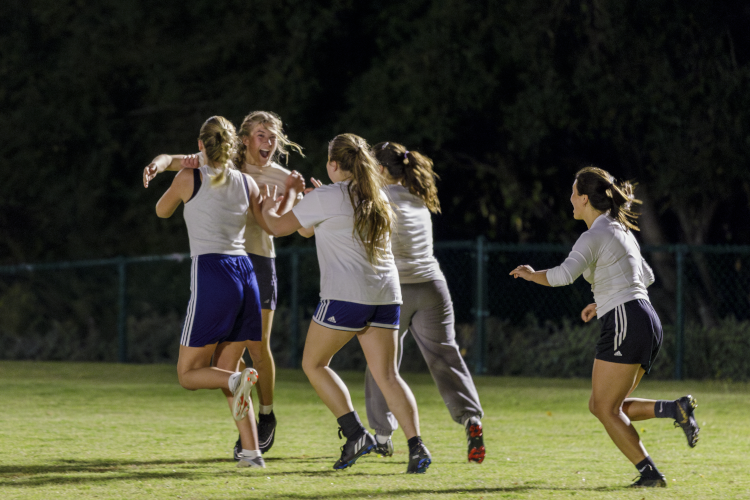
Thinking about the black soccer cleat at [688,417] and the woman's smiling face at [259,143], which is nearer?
the black soccer cleat at [688,417]

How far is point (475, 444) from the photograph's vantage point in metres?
6.54

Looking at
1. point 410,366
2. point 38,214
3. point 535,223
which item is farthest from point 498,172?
point 38,214

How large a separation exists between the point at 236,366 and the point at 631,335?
7.47ft

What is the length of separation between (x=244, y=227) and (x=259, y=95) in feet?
31.8

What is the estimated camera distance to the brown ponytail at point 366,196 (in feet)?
19.3

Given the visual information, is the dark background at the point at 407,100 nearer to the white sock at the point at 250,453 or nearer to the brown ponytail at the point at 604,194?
the brown ponytail at the point at 604,194

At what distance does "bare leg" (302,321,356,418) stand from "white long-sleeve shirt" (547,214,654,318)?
1.25m

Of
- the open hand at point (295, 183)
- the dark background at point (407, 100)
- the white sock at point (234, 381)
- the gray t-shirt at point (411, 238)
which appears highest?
the dark background at point (407, 100)

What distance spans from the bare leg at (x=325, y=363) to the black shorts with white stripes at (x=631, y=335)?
1375 millimetres

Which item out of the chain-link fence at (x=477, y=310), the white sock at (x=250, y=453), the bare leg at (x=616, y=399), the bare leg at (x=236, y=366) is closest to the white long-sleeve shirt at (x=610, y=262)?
the bare leg at (x=616, y=399)

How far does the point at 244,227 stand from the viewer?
247 inches

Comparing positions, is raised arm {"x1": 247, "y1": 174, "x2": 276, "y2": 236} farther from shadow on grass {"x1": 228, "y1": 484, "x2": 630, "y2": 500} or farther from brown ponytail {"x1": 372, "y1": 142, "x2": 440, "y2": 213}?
shadow on grass {"x1": 228, "y1": 484, "x2": 630, "y2": 500}

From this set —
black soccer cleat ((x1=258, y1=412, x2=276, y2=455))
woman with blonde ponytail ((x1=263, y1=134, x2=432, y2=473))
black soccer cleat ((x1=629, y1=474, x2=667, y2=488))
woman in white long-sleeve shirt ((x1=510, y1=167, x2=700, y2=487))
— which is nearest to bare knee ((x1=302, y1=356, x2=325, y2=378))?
woman with blonde ponytail ((x1=263, y1=134, x2=432, y2=473))

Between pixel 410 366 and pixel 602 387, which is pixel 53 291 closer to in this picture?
pixel 410 366
